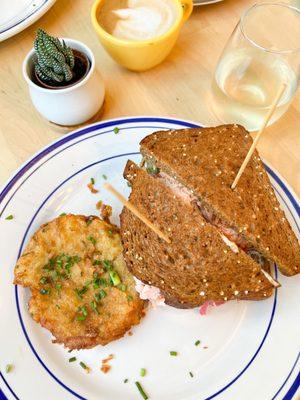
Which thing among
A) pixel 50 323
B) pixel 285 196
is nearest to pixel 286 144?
pixel 285 196

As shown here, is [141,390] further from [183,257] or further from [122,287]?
[183,257]

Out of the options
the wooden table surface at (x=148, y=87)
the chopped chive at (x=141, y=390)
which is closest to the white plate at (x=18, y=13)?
the wooden table surface at (x=148, y=87)

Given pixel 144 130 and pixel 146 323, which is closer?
pixel 146 323

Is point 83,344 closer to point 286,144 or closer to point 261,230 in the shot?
point 261,230

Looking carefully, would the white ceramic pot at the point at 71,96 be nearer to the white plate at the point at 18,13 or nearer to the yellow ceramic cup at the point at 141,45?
the yellow ceramic cup at the point at 141,45

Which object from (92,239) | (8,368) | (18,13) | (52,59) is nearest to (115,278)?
Result: (92,239)

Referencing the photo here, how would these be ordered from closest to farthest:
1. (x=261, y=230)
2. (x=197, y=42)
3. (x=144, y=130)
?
(x=261, y=230), (x=144, y=130), (x=197, y=42)
